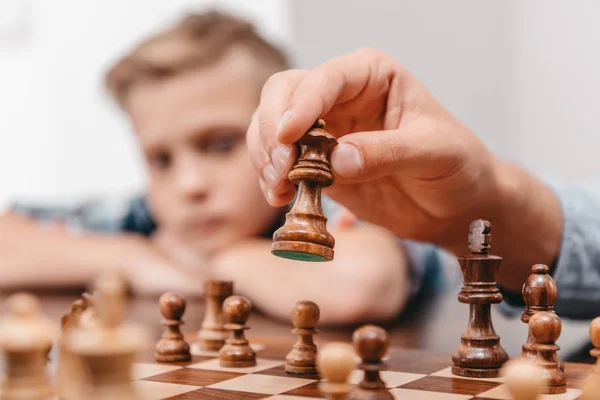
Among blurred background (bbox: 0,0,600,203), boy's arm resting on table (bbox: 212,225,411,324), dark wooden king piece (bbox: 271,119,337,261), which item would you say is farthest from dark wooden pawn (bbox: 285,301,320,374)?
blurred background (bbox: 0,0,600,203)

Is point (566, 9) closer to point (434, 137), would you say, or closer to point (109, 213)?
point (109, 213)

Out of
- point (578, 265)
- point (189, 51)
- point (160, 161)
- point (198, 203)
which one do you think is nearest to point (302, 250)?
point (578, 265)

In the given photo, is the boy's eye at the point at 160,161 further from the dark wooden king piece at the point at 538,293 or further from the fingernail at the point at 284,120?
the dark wooden king piece at the point at 538,293

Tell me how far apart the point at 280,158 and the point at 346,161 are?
0.28 ft

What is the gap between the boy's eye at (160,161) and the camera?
2.18 m

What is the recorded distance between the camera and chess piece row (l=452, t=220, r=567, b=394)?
32.5 inches

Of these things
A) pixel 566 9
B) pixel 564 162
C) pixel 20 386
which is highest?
pixel 566 9

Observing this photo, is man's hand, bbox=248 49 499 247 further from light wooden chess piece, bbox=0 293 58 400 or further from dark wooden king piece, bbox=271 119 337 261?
light wooden chess piece, bbox=0 293 58 400

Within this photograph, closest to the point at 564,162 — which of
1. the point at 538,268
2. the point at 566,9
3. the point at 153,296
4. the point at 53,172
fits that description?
the point at 566,9

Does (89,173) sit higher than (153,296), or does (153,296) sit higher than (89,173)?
(89,173)

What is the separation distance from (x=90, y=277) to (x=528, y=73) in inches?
81.6

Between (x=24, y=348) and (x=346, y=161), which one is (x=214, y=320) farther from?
(x=24, y=348)

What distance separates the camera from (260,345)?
3.87 ft

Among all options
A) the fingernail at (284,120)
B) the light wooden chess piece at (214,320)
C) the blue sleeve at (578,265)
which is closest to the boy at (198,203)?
the blue sleeve at (578,265)
